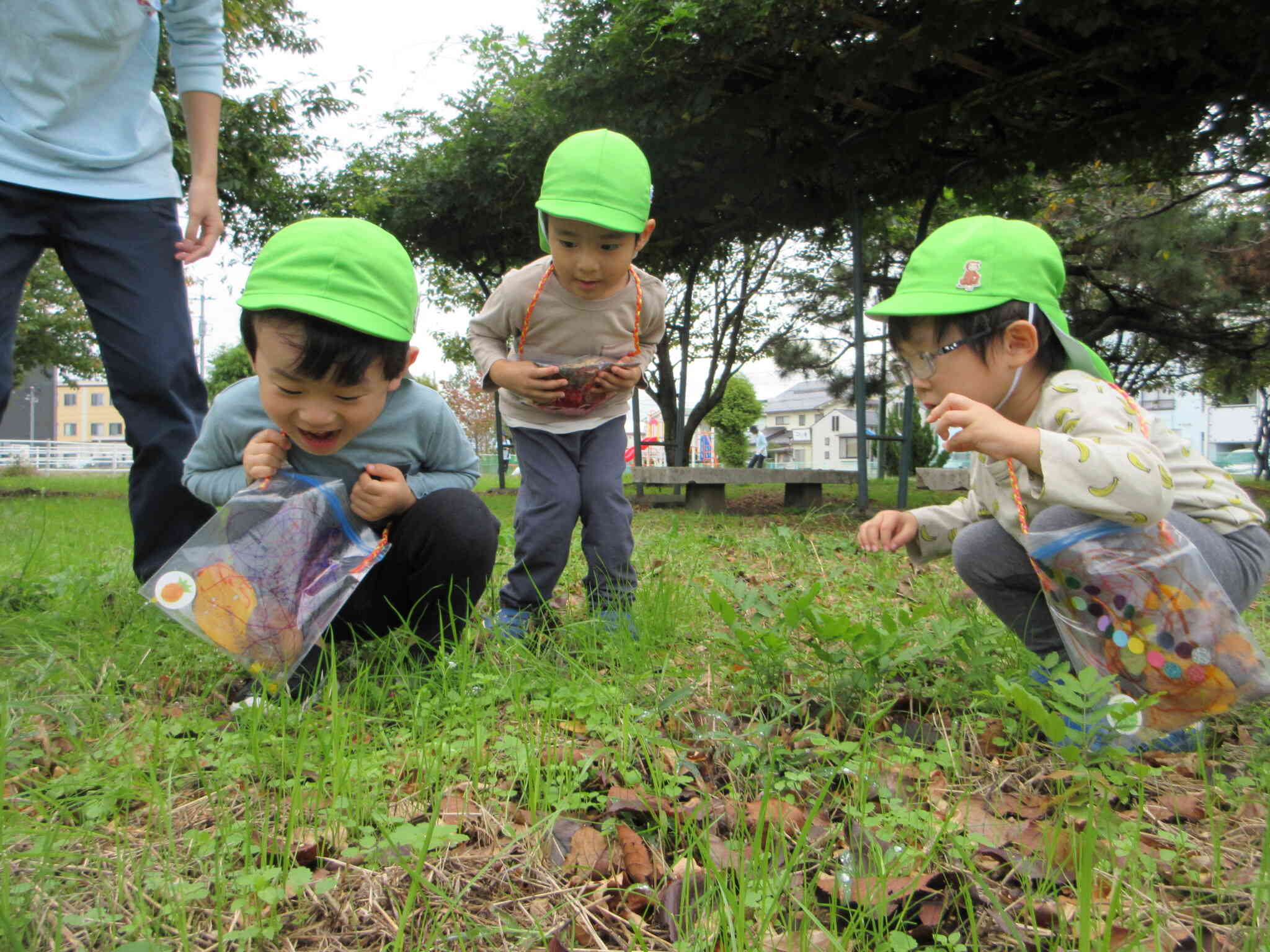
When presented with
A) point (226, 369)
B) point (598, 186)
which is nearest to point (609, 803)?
point (598, 186)

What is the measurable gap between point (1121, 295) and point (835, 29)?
799 centimetres

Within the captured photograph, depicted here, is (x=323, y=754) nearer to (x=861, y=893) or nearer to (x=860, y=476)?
(x=861, y=893)

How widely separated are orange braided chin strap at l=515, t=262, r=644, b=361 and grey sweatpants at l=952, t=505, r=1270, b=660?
1098 millimetres

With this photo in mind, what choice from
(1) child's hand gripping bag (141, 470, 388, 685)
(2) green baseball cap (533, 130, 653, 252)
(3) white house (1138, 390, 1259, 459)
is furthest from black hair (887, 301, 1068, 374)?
(3) white house (1138, 390, 1259, 459)

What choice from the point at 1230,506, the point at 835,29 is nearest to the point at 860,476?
the point at 835,29

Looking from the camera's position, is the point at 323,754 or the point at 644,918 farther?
the point at 323,754

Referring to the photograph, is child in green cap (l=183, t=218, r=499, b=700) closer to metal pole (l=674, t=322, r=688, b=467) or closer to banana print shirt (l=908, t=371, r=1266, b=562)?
banana print shirt (l=908, t=371, r=1266, b=562)

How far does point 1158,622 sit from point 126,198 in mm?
2453

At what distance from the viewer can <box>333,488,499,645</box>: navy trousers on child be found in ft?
6.50

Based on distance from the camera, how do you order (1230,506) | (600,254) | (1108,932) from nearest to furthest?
(1108,932) → (1230,506) → (600,254)

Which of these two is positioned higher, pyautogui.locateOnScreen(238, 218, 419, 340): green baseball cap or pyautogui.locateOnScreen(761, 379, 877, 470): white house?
pyautogui.locateOnScreen(761, 379, 877, 470): white house

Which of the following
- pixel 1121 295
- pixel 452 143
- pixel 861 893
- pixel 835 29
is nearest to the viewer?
pixel 861 893

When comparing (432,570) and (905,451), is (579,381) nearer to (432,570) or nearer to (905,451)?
(432,570)

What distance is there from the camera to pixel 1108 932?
36.7 inches
